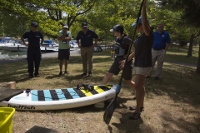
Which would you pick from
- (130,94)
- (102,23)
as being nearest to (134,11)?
(102,23)

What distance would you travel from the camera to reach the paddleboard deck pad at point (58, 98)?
13.3 feet

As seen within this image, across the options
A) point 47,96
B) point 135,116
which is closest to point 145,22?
point 135,116

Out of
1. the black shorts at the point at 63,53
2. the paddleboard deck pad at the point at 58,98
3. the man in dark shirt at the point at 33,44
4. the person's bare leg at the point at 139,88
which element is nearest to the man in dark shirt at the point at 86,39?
the black shorts at the point at 63,53

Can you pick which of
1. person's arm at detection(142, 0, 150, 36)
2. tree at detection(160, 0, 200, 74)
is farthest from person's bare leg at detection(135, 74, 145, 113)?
tree at detection(160, 0, 200, 74)

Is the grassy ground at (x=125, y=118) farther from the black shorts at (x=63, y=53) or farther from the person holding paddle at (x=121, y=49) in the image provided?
the black shorts at (x=63, y=53)

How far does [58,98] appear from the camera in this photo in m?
4.34

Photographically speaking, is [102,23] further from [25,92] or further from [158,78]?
[25,92]

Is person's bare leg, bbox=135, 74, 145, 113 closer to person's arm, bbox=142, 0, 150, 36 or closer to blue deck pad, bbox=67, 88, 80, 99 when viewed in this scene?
person's arm, bbox=142, 0, 150, 36

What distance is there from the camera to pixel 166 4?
334 inches

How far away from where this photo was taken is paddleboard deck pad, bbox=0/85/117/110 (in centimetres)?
406

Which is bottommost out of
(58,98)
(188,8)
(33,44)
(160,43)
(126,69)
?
Answer: (58,98)

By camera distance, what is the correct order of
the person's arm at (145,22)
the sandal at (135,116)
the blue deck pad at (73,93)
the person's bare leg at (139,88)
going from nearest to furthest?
the person's arm at (145,22)
the person's bare leg at (139,88)
the sandal at (135,116)
the blue deck pad at (73,93)

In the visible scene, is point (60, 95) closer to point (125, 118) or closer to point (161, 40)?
point (125, 118)

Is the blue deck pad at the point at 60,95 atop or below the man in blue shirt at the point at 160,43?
below
